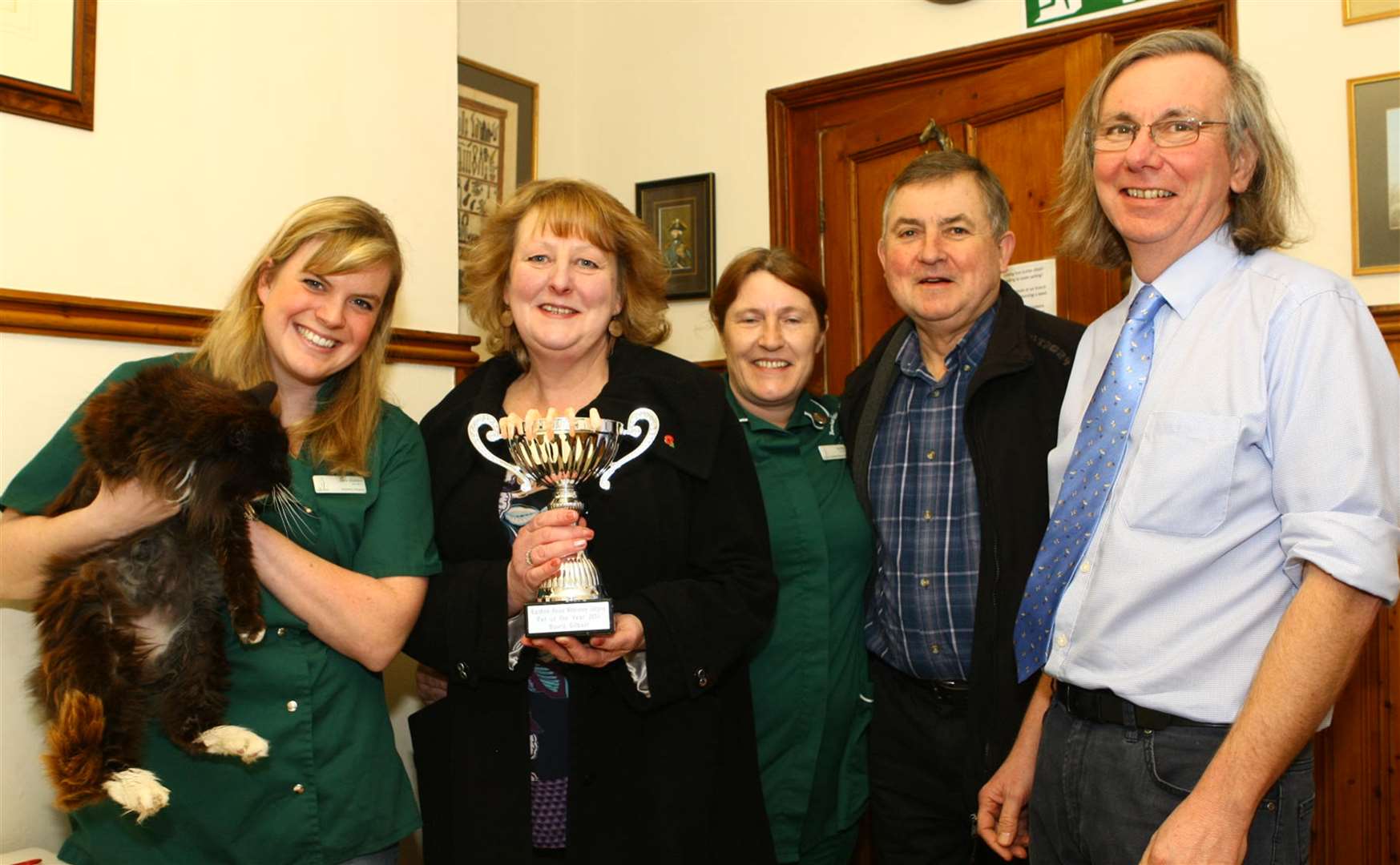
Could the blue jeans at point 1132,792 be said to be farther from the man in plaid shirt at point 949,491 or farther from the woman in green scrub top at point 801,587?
the woman in green scrub top at point 801,587

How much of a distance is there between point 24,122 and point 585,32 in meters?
2.90

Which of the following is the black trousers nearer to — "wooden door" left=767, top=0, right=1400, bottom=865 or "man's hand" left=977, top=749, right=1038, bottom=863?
"man's hand" left=977, top=749, right=1038, bottom=863

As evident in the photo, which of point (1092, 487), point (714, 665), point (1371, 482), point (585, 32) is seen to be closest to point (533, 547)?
point (714, 665)

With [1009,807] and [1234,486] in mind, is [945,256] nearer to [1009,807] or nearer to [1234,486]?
[1234,486]

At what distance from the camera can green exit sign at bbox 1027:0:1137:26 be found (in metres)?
3.51

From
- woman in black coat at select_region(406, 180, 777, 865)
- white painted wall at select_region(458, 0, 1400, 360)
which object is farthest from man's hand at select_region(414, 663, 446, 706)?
white painted wall at select_region(458, 0, 1400, 360)

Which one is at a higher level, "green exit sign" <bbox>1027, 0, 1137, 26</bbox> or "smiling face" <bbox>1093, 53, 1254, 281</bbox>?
"green exit sign" <bbox>1027, 0, 1137, 26</bbox>

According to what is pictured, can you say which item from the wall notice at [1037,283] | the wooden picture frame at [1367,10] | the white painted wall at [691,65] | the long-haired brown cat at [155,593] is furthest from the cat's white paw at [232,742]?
the wooden picture frame at [1367,10]

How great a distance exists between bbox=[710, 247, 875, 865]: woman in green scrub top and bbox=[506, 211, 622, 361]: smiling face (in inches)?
20.1

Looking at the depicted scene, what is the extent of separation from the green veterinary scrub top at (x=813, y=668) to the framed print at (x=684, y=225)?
203 centimetres

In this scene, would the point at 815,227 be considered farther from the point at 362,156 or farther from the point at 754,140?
the point at 362,156

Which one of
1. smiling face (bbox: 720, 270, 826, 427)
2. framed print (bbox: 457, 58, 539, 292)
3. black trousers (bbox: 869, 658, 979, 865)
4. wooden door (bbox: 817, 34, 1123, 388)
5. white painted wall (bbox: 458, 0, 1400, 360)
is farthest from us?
framed print (bbox: 457, 58, 539, 292)

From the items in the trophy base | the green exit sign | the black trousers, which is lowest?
the black trousers

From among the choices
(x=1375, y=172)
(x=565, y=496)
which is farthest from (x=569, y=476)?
(x=1375, y=172)
